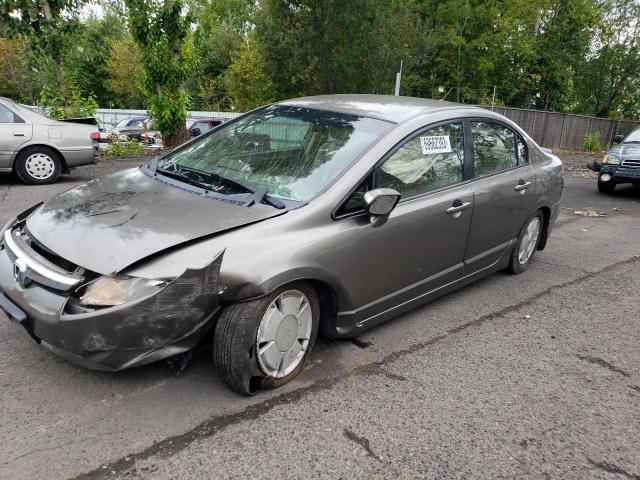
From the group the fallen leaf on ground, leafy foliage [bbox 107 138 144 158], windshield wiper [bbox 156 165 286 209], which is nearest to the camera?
windshield wiper [bbox 156 165 286 209]

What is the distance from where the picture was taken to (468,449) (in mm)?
2539

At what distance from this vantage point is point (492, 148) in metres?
4.32

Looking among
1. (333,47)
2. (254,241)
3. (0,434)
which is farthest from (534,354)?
(333,47)

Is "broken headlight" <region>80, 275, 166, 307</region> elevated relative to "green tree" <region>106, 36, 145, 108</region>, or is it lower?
lower

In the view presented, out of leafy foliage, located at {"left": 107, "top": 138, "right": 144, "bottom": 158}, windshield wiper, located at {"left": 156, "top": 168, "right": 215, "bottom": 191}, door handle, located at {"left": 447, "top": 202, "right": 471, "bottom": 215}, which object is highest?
windshield wiper, located at {"left": 156, "top": 168, "right": 215, "bottom": 191}

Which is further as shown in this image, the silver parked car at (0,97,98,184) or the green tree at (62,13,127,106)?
the green tree at (62,13,127,106)

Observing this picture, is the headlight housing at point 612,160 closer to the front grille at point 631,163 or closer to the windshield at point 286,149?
the front grille at point 631,163

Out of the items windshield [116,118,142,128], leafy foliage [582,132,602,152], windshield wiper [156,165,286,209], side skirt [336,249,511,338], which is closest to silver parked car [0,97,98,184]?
windshield wiper [156,165,286,209]

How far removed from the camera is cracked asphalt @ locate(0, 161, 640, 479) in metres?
2.36

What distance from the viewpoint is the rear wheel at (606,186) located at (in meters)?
10.8

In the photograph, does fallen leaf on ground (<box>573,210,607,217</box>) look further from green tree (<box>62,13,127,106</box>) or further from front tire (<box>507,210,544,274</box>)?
green tree (<box>62,13,127,106</box>)

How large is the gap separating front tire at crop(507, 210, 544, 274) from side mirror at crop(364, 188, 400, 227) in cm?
225

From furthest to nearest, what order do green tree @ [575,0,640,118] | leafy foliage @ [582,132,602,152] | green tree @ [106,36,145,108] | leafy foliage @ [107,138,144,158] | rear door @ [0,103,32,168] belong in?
green tree @ [106,36,145,108], green tree @ [575,0,640,118], leafy foliage @ [582,132,602,152], leafy foliage @ [107,138,144,158], rear door @ [0,103,32,168]

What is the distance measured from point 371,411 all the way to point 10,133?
7.34m
